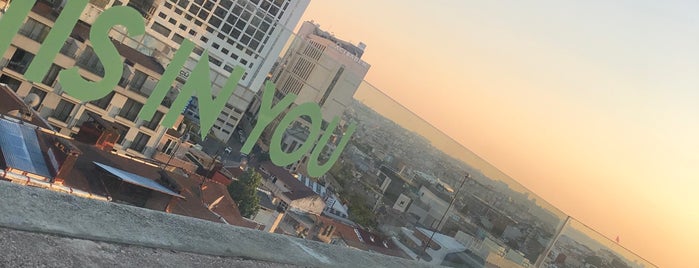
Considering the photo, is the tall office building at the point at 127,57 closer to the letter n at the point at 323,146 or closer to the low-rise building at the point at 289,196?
the letter n at the point at 323,146

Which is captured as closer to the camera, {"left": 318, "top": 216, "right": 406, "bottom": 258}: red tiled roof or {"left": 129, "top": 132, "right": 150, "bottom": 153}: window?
{"left": 318, "top": 216, "right": 406, "bottom": 258}: red tiled roof

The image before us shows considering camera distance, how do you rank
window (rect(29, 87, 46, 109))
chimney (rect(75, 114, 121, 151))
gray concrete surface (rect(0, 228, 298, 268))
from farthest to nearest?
chimney (rect(75, 114, 121, 151)), window (rect(29, 87, 46, 109)), gray concrete surface (rect(0, 228, 298, 268))

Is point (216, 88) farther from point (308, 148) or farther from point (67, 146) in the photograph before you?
point (67, 146)

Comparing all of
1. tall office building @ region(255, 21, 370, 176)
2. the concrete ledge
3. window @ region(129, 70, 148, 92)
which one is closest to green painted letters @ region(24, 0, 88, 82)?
window @ region(129, 70, 148, 92)

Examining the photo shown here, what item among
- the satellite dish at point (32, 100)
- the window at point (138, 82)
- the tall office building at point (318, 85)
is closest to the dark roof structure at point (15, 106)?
the satellite dish at point (32, 100)

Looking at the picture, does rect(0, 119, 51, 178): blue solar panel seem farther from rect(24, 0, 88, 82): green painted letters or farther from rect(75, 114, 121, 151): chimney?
rect(24, 0, 88, 82): green painted letters

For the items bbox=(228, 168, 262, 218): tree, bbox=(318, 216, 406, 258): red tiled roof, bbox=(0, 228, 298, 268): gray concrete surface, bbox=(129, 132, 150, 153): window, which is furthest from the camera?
bbox=(228, 168, 262, 218): tree
